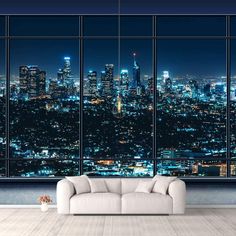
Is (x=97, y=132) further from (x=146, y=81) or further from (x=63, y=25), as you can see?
(x=63, y=25)

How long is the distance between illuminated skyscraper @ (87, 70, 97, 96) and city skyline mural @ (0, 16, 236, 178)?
1.0 inches

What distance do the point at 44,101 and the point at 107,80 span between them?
180 cm

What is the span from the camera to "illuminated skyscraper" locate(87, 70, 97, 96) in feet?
52.7

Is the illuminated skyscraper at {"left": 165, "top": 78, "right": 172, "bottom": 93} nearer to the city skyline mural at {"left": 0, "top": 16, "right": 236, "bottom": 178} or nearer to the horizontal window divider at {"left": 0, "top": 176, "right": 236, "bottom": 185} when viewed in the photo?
the city skyline mural at {"left": 0, "top": 16, "right": 236, "bottom": 178}

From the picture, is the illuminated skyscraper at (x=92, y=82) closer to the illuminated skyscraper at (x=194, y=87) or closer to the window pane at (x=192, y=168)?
the illuminated skyscraper at (x=194, y=87)

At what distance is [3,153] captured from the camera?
13.8 metres

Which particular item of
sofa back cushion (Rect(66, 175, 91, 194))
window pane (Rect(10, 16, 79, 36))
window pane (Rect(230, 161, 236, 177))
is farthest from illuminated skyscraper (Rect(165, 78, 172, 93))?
sofa back cushion (Rect(66, 175, 91, 194))

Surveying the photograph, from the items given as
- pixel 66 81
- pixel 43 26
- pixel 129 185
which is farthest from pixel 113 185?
pixel 43 26

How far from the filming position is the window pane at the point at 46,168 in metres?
15.3

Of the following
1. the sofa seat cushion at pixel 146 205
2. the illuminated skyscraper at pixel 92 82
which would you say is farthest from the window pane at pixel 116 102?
the sofa seat cushion at pixel 146 205

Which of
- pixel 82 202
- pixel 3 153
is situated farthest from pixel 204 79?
pixel 82 202

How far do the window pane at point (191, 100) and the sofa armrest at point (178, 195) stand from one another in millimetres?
4213

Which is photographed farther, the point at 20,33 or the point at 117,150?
the point at 20,33

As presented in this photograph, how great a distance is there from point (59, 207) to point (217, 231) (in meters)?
2.75
